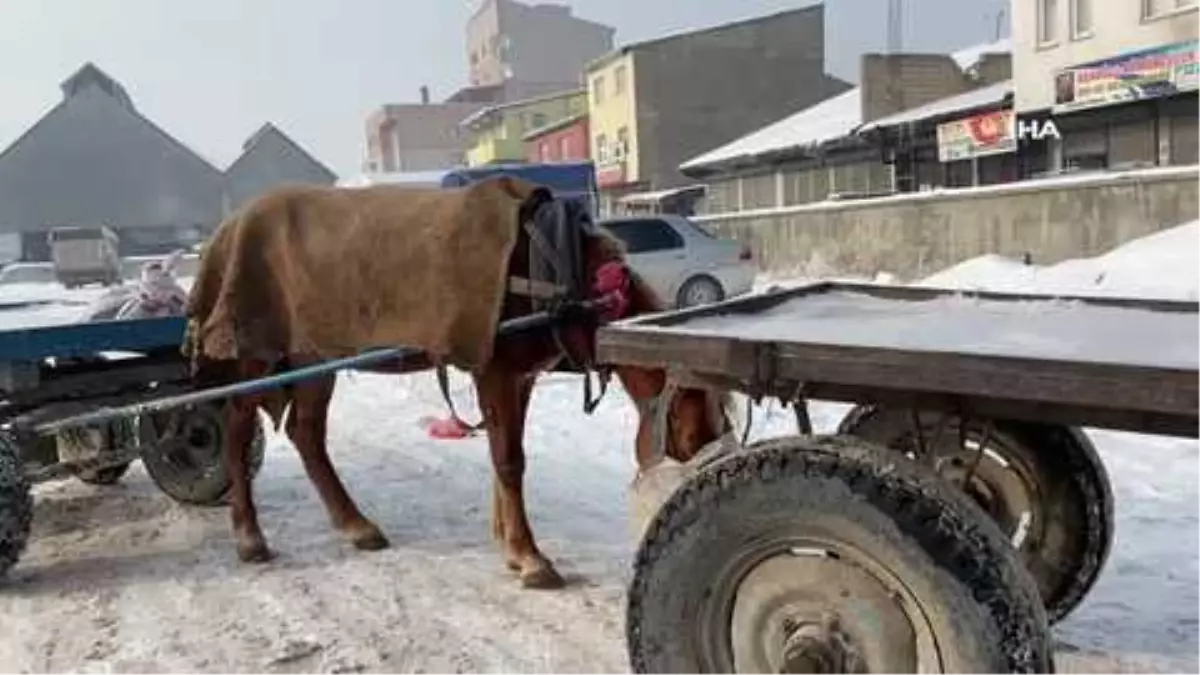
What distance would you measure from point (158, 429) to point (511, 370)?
2683 mm

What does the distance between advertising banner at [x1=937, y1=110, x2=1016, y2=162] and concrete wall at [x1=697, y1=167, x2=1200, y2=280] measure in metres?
4.72

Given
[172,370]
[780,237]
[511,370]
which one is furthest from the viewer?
[780,237]

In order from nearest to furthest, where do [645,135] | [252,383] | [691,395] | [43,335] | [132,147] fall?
[691,395] → [252,383] → [43,335] → [645,135] → [132,147]

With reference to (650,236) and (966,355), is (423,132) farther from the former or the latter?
(966,355)

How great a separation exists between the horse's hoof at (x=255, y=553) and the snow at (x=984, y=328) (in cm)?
290

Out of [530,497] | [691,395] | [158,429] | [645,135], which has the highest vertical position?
[645,135]

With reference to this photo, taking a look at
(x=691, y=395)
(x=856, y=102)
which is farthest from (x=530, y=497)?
(x=856, y=102)

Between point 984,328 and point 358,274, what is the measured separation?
2.88m

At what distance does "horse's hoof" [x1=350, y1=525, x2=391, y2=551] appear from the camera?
5785mm

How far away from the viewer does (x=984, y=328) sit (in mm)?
3371

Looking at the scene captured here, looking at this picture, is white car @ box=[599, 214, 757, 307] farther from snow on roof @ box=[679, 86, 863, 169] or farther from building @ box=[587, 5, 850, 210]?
building @ box=[587, 5, 850, 210]

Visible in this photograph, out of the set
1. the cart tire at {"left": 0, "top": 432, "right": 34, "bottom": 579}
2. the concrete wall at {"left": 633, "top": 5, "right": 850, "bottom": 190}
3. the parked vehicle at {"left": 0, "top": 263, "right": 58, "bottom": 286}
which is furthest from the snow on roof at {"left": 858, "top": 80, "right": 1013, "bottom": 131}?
the parked vehicle at {"left": 0, "top": 263, "right": 58, "bottom": 286}

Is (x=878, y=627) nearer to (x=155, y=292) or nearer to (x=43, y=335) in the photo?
(x=43, y=335)

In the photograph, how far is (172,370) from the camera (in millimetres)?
6656
